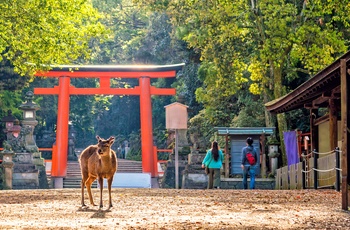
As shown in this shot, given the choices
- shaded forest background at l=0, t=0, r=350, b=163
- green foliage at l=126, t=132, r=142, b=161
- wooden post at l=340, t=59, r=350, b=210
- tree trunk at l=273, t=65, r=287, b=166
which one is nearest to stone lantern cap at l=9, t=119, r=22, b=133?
shaded forest background at l=0, t=0, r=350, b=163

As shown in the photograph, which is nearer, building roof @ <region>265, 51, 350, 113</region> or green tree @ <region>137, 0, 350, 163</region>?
building roof @ <region>265, 51, 350, 113</region>

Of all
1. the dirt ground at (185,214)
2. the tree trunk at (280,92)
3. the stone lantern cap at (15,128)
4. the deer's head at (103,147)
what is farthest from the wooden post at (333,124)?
the stone lantern cap at (15,128)

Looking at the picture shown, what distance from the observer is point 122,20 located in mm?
70500

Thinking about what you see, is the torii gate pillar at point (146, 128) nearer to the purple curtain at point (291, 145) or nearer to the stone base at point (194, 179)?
the stone base at point (194, 179)

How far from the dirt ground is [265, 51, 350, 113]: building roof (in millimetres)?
3584

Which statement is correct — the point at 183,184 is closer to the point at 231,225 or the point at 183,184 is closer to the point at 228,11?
the point at 228,11

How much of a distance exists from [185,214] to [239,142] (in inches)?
763

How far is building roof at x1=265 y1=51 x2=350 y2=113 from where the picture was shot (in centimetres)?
2037

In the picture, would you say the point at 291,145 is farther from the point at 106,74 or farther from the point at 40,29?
the point at 106,74

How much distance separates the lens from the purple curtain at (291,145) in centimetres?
2983

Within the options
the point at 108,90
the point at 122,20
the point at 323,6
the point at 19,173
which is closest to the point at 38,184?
the point at 19,173

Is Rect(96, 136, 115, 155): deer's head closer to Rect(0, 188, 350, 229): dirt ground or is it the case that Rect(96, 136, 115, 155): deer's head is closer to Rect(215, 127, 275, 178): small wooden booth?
Rect(0, 188, 350, 229): dirt ground

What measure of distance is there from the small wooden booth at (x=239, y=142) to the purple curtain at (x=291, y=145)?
6.37 ft

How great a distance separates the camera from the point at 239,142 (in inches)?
1291
